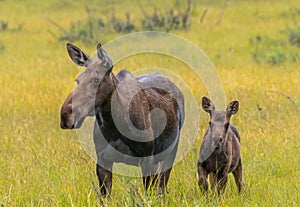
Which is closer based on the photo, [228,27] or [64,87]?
[64,87]

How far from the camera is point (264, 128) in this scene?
7.45 metres

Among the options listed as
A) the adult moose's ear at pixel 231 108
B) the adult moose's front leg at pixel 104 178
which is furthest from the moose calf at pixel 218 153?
the adult moose's front leg at pixel 104 178

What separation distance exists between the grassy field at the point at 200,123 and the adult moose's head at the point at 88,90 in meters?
0.67

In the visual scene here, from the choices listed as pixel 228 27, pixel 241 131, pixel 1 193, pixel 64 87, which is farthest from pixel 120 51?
pixel 1 193

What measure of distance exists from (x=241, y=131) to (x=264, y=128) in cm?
27

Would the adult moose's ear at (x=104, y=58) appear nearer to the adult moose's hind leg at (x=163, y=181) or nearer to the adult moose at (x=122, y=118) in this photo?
the adult moose at (x=122, y=118)

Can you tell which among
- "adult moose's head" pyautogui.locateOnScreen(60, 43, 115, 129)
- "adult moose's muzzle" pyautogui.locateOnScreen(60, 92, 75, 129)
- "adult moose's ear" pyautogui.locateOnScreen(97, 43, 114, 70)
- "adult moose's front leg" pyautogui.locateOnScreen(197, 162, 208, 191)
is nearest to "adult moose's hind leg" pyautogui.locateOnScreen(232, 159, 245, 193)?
"adult moose's front leg" pyautogui.locateOnScreen(197, 162, 208, 191)

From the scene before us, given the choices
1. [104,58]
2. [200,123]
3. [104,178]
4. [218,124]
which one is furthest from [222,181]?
[200,123]

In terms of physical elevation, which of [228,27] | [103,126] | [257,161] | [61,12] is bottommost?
[257,161]

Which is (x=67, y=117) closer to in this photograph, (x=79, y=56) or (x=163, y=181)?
(x=79, y=56)

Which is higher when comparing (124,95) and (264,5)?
(264,5)

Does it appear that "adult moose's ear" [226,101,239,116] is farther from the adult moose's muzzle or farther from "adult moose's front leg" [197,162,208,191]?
the adult moose's muzzle

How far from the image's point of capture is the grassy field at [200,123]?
499 centimetres

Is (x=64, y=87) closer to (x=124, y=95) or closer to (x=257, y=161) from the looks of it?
(x=257, y=161)
